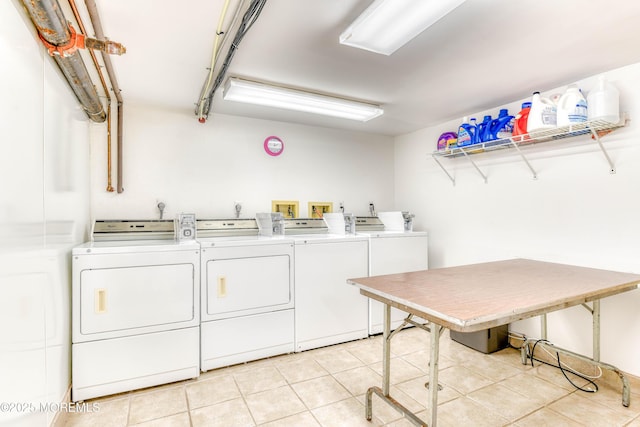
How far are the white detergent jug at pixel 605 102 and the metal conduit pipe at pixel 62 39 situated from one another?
342 cm

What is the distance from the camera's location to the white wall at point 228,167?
3342 mm

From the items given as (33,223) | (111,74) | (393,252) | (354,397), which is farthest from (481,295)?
(111,74)

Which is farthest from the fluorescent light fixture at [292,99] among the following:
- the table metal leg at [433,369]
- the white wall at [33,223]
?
the table metal leg at [433,369]

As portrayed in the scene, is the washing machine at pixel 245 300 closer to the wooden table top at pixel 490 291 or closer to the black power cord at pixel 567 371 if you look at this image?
the wooden table top at pixel 490 291

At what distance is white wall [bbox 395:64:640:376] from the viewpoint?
8.30 feet

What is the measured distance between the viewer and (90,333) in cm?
235

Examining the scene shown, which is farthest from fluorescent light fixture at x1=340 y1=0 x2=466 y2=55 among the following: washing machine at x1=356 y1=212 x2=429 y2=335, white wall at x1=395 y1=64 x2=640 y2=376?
washing machine at x1=356 y1=212 x2=429 y2=335

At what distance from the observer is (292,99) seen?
296 centimetres

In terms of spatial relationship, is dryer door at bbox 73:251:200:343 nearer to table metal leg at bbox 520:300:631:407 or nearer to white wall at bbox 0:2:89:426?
white wall at bbox 0:2:89:426

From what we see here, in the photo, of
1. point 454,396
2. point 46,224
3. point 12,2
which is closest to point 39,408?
point 46,224

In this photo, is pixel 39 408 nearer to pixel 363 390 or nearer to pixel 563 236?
pixel 363 390

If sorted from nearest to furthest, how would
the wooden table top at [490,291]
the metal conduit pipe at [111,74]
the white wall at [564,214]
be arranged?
the wooden table top at [490,291], the metal conduit pipe at [111,74], the white wall at [564,214]

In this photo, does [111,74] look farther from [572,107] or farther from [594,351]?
[594,351]

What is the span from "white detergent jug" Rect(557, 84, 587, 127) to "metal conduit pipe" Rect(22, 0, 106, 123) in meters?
3.33
